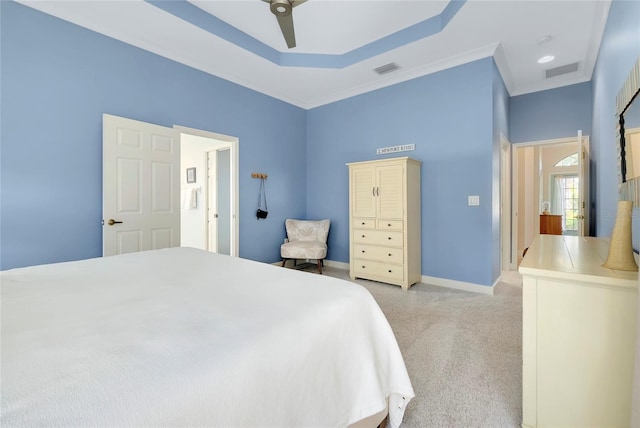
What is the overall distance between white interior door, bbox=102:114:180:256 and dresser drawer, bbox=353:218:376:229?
2.28 m

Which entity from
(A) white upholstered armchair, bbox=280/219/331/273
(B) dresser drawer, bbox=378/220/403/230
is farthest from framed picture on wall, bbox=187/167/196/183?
(B) dresser drawer, bbox=378/220/403/230

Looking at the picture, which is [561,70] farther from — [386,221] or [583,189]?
[386,221]

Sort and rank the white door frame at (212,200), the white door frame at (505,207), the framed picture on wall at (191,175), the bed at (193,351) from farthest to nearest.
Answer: the framed picture on wall at (191,175) < the white door frame at (212,200) < the white door frame at (505,207) < the bed at (193,351)

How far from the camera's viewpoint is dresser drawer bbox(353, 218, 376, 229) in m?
3.93

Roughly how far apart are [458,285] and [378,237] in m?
1.15

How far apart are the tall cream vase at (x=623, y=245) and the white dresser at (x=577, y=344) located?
0.15 feet

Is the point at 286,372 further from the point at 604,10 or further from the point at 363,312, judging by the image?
the point at 604,10

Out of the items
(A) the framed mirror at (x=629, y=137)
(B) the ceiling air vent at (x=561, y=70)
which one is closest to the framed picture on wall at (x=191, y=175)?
(A) the framed mirror at (x=629, y=137)

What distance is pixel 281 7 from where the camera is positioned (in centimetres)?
195

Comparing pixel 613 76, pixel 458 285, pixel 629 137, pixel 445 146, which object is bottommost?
pixel 458 285

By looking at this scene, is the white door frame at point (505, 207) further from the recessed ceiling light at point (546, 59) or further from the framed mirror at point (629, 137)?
the framed mirror at point (629, 137)

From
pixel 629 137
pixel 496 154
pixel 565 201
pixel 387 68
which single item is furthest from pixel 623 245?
pixel 565 201

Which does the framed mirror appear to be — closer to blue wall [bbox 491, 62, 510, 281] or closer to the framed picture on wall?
blue wall [bbox 491, 62, 510, 281]

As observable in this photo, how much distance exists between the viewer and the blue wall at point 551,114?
3.98m
